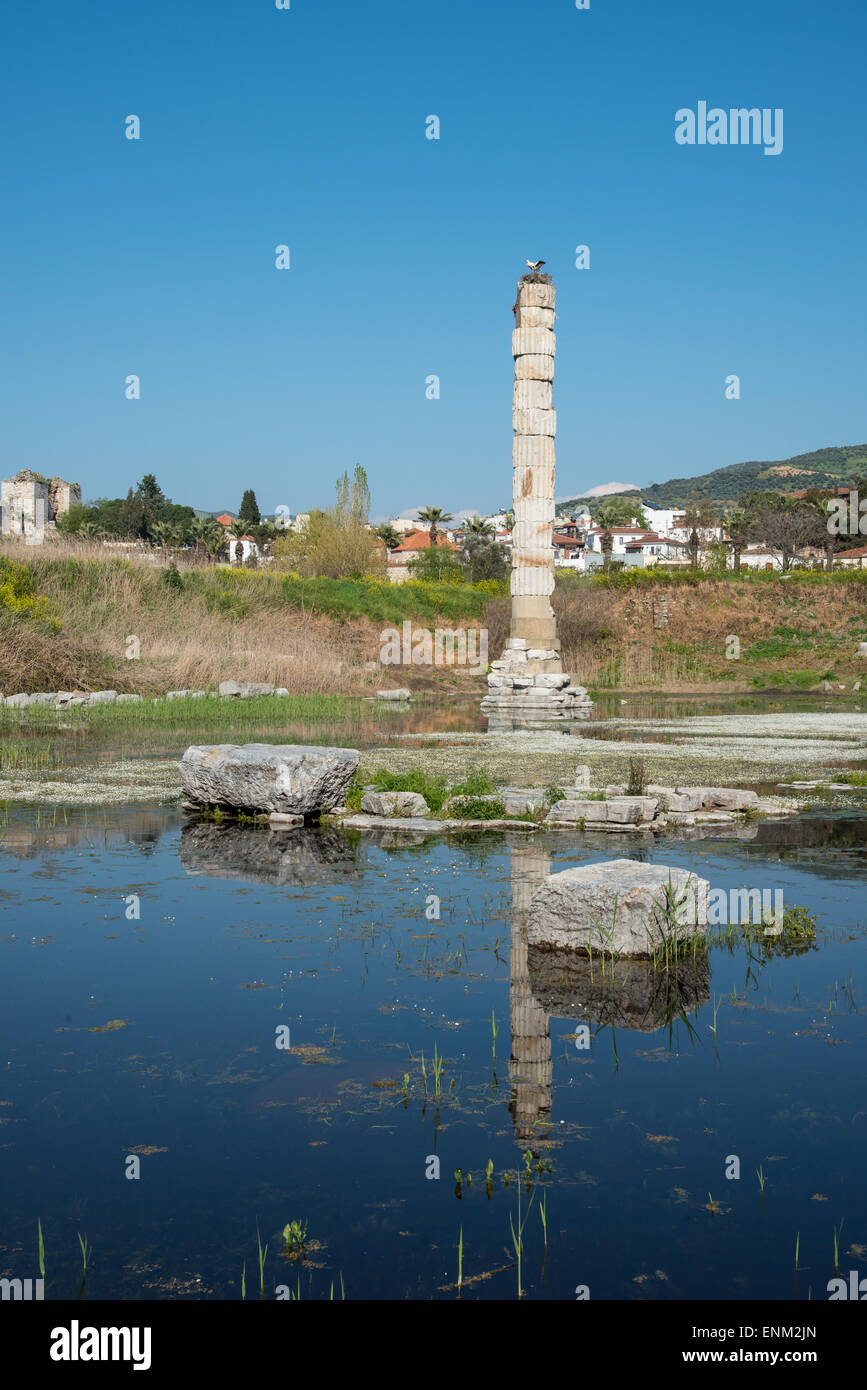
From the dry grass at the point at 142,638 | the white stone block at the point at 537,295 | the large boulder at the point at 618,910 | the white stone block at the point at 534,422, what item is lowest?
the large boulder at the point at 618,910

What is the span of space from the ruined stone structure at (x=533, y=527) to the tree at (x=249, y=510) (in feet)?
254

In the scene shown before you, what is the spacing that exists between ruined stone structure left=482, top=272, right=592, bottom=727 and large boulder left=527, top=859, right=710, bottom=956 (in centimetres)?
1987

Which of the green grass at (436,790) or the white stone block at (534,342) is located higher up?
the white stone block at (534,342)

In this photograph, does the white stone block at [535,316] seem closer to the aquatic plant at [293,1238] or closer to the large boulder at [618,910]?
the large boulder at [618,910]

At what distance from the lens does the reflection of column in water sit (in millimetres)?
4617

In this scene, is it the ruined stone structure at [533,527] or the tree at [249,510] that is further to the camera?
the tree at [249,510]

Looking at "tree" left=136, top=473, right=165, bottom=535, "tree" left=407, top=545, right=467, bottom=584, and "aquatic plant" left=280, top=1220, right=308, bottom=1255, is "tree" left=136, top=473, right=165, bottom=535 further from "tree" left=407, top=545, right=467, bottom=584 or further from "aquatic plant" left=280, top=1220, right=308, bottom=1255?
"aquatic plant" left=280, top=1220, right=308, bottom=1255

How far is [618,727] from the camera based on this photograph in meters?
23.1

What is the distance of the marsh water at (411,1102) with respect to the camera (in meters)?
3.61

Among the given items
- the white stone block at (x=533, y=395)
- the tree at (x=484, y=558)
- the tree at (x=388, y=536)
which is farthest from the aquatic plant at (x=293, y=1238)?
the tree at (x=388, y=536)

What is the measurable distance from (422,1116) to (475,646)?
130 ft

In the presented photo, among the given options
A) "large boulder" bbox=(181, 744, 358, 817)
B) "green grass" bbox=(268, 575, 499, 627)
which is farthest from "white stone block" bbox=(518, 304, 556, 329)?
"large boulder" bbox=(181, 744, 358, 817)

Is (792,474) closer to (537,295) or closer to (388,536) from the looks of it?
(388,536)
